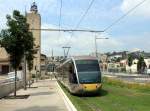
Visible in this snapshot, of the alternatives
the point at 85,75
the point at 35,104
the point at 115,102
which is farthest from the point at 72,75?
the point at 35,104

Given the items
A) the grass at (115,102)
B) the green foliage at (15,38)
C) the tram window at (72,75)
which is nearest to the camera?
the grass at (115,102)

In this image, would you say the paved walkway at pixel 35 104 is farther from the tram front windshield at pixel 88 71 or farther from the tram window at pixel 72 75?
the tram front windshield at pixel 88 71

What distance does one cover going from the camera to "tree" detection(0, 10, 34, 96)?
32375mm

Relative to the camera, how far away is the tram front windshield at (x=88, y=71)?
108ft

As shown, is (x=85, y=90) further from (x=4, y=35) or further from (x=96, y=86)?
(x=4, y=35)

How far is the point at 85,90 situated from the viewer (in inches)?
1287

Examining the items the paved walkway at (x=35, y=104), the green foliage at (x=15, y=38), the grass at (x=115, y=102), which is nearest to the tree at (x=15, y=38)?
the green foliage at (x=15, y=38)

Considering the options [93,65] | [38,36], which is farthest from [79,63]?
[38,36]

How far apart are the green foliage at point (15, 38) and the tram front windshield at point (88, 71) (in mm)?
4208

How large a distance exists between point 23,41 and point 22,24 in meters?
1.40

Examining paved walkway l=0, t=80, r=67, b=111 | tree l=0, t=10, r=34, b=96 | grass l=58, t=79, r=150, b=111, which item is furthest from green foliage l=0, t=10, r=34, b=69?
grass l=58, t=79, r=150, b=111

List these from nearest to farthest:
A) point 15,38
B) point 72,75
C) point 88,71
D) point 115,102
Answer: point 115,102
point 15,38
point 88,71
point 72,75

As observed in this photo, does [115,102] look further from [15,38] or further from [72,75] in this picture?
[15,38]

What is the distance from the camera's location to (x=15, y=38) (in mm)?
32562
